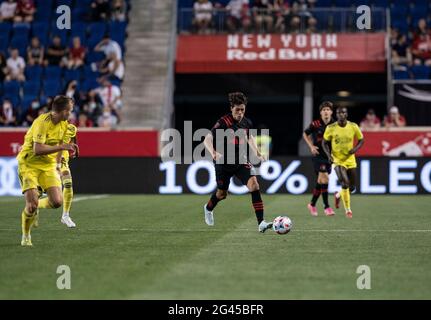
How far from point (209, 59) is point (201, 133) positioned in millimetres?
2524

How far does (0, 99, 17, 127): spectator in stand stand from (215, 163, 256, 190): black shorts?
16.6m

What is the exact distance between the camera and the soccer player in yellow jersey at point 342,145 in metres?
18.5

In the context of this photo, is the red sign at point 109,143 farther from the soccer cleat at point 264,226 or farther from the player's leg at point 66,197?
the soccer cleat at point 264,226

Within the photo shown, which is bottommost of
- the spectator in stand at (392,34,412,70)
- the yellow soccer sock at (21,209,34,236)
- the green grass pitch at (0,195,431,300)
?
the green grass pitch at (0,195,431,300)

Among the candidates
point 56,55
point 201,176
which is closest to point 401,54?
point 201,176

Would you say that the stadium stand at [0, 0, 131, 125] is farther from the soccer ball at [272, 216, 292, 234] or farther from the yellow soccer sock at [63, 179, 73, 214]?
the soccer ball at [272, 216, 292, 234]

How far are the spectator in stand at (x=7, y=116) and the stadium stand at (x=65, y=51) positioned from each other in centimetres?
23

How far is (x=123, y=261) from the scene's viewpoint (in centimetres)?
1055

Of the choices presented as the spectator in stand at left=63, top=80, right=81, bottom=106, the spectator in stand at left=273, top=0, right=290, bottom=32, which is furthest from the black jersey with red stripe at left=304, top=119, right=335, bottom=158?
the spectator in stand at left=273, top=0, right=290, bottom=32

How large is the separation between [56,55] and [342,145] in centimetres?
1566

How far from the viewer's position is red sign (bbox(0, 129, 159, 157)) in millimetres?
29031

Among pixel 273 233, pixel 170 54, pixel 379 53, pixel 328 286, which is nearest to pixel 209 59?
pixel 170 54

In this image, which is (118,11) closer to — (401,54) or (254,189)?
(401,54)
